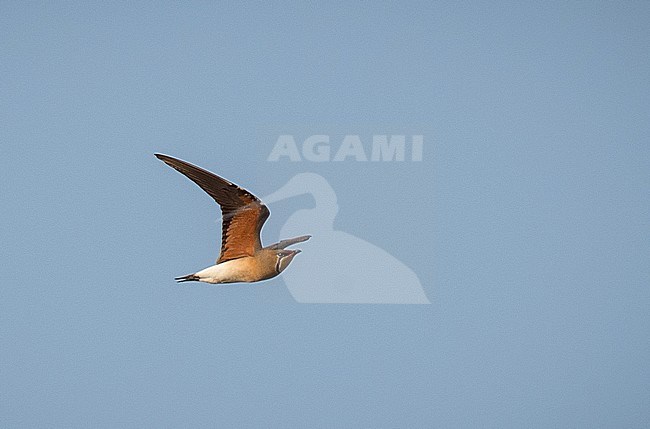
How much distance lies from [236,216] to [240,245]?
14 centimetres

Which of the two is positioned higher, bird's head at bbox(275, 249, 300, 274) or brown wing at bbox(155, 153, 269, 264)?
brown wing at bbox(155, 153, 269, 264)

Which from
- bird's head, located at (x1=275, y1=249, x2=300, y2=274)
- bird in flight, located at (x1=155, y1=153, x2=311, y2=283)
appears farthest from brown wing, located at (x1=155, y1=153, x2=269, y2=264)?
bird's head, located at (x1=275, y1=249, x2=300, y2=274)

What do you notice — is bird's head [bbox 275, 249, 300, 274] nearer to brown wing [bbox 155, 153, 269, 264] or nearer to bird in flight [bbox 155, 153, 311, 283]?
bird in flight [bbox 155, 153, 311, 283]

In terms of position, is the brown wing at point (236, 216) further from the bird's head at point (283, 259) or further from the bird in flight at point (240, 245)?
the bird's head at point (283, 259)

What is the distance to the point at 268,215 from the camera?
14.9 ft

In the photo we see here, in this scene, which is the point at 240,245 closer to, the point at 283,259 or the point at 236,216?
the point at 236,216

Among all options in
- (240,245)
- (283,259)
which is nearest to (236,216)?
(240,245)

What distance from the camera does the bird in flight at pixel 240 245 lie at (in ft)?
14.4

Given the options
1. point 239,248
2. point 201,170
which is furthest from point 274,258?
point 201,170

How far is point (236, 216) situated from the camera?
4.50 metres

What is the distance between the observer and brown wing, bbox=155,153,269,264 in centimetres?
436

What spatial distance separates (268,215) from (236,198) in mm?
188

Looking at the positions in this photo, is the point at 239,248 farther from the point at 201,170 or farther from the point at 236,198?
the point at 201,170

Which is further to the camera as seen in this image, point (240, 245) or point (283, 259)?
point (240, 245)
